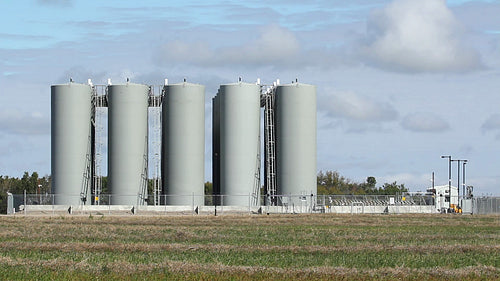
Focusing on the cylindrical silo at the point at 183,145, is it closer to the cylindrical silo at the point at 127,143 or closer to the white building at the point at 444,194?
the cylindrical silo at the point at 127,143

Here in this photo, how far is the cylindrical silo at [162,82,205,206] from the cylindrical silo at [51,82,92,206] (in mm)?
8017

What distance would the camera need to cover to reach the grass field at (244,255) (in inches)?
1142

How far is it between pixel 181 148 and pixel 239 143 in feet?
19.2

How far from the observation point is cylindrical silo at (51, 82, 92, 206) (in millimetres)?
92875

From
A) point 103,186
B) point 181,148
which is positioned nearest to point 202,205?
point 181,148

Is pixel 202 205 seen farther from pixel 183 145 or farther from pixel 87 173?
pixel 87 173

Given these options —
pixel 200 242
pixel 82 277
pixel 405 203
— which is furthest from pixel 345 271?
pixel 405 203

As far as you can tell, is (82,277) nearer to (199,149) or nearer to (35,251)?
(35,251)

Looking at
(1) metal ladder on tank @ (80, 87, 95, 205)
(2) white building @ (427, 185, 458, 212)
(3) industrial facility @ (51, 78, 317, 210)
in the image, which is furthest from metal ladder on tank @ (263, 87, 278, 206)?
(2) white building @ (427, 185, 458, 212)

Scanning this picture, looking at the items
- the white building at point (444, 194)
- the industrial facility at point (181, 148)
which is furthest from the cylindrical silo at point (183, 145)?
the white building at point (444, 194)

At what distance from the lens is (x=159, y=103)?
98.2 m

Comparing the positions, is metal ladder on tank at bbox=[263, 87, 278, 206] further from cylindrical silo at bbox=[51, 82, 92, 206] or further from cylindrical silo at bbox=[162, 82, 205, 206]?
cylindrical silo at bbox=[51, 82, 92, 206]

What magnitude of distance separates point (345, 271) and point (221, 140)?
66.1m

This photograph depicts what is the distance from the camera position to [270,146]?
97000mm
